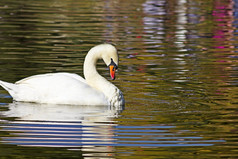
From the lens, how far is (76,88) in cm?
1088

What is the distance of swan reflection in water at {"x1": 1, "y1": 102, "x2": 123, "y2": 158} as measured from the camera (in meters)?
8.68

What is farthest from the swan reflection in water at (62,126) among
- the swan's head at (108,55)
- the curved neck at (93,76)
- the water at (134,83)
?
the swan's head at (108,55)

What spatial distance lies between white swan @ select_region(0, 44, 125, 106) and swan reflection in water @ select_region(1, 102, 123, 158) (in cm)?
9

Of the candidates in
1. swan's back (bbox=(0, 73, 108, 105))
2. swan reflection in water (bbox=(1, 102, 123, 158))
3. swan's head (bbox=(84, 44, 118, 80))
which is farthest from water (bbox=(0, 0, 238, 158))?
swan's head (bbox=(84, 44, 118, 80))

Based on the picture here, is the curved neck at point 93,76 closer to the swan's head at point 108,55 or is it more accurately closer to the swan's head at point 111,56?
the swan's head at point 108,55

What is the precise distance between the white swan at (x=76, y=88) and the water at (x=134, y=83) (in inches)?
5.2

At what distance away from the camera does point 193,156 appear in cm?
820

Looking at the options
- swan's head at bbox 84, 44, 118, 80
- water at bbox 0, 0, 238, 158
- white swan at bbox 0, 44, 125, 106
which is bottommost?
water at bbox 0, 0, 238, 158

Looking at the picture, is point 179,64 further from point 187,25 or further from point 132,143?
point 187,25

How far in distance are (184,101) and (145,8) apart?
16.3 meters

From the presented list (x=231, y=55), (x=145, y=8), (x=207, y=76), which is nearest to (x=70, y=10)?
(x=145, y=8)

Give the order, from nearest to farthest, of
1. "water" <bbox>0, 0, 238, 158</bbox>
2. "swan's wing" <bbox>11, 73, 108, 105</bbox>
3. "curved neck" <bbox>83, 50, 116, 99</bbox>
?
1. "water" <bbox>0, 0, 238, 158</bbox>
2. "swan's wing" <bbox>11, 73, 108, 105</bbox>
3. "curved neck" <bbox>83, 50, 116, 99</bbox>

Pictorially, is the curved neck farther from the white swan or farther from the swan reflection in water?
the swan reflection in water

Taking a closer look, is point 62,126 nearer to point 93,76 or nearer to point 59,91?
point 59,91
